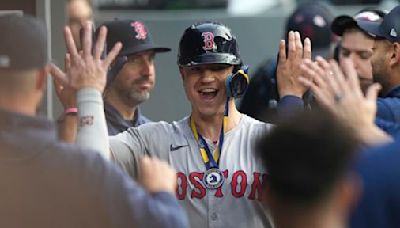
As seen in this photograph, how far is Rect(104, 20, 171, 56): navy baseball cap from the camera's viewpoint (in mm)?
5309

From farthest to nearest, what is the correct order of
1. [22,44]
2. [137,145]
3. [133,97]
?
1. [133,97]
2. [137,145]
3. [22,44]

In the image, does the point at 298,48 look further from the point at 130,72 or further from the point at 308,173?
A: the point at 308,173

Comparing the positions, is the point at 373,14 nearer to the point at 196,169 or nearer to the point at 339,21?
the point at 339,21

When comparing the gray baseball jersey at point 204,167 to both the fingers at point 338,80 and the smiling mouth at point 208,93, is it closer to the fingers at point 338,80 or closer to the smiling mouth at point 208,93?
the smiling mouth at point 208,93

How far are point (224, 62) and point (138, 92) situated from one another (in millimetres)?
1180

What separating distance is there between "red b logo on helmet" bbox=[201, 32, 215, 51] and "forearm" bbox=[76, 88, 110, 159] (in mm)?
881

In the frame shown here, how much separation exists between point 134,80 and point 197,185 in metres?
1.41

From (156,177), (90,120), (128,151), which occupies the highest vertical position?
(90,120)

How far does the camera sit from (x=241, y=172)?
13.3 feet

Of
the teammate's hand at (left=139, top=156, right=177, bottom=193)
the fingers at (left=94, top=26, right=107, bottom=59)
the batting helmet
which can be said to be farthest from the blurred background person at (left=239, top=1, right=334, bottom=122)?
the teammate's hand at (left=139, top=156, right=177, bottom=193)

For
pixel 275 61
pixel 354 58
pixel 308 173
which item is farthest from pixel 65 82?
pixel 275 61

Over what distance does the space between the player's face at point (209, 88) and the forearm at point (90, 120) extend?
0.83 m

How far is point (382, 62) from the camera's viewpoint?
455cm

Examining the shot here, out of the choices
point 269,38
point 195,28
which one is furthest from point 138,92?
point 269,38
